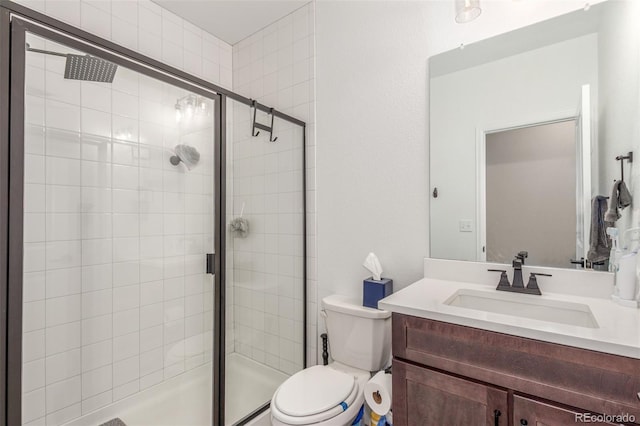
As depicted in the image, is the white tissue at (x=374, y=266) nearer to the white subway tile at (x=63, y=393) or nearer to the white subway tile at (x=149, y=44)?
the white subway tile at (x=63, y=393)

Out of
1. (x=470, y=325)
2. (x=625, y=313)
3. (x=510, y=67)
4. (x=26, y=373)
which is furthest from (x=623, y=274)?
A: (x=26, y=373)

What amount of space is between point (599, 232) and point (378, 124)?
1.09m

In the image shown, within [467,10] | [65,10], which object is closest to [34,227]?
[65,10]

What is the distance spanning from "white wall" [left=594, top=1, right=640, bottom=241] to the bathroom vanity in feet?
1.22

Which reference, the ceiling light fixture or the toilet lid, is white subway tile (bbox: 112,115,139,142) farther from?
the ceiling light fixture

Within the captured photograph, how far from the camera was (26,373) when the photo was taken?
44.6 inches

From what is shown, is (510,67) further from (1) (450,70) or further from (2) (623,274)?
(2) (623,274)

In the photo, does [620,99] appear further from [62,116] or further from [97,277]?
[97,277]

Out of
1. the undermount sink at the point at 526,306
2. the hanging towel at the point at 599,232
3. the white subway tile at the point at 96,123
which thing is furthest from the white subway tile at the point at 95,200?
the hanging towel at the point at 599,232

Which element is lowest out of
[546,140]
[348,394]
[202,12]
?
[348,394]

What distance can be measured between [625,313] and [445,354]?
22.8 inches

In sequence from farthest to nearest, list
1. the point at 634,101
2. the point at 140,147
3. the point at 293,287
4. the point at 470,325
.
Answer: the point at 293,287
the point at 140,147
the point at 634,101
the point at 470,325

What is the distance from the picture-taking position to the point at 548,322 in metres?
0.92

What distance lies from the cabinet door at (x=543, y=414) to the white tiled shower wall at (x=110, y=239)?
53.4 inches
